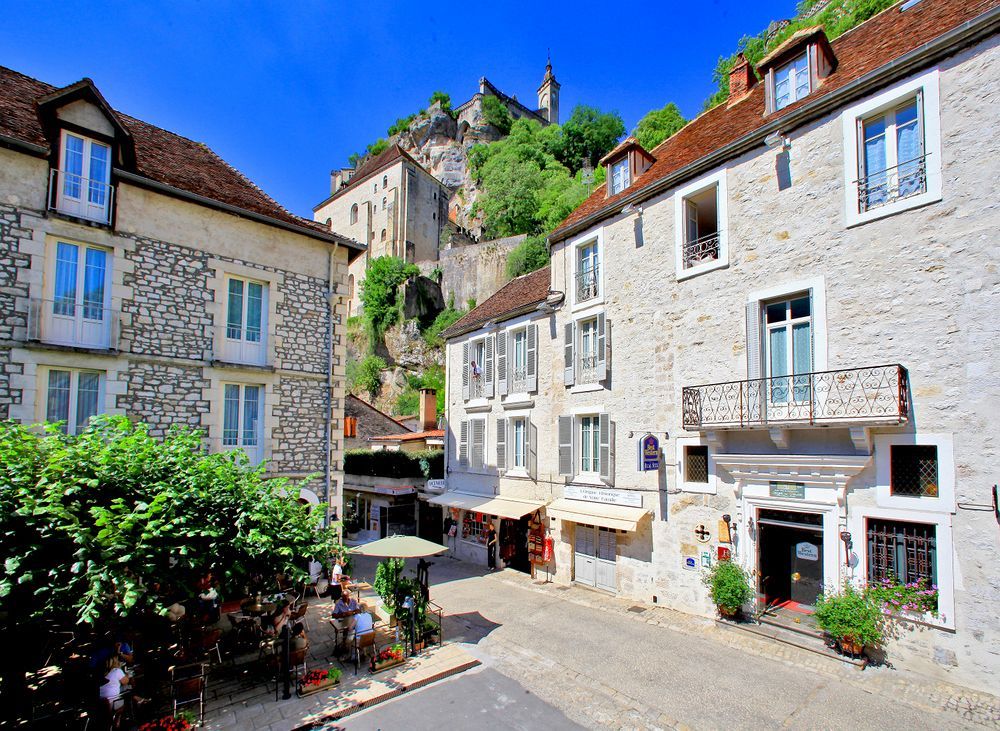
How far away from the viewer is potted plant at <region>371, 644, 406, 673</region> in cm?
910

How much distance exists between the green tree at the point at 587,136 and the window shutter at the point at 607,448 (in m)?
48.5

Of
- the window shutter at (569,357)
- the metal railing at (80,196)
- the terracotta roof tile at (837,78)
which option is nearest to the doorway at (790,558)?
the window shutter at (569,357)

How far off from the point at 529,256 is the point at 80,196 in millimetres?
30736

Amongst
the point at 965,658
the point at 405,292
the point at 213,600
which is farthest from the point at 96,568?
the point at 405,292

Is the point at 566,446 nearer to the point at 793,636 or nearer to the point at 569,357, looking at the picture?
the point at 569,357

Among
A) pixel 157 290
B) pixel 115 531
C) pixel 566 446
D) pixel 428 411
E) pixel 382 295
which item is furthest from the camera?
pixel 382 295

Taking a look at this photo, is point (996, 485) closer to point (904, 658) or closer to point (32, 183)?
point (904, 658)

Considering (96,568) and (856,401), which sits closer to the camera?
(96,568)

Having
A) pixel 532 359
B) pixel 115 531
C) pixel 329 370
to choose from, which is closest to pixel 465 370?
pixel 532 359

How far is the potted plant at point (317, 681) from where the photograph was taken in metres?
8.29

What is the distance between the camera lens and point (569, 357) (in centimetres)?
1547

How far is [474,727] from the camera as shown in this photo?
7.40 m

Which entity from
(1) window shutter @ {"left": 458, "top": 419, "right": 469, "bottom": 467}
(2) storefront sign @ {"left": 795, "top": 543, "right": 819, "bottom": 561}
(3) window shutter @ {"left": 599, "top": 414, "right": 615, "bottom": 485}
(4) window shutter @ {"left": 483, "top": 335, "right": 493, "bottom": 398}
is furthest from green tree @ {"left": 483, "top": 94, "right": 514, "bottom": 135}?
(2) storefront sign @ {"left": 795, "top": 543, "right": 819, "bottom": 561}

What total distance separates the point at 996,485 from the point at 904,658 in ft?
10.3
